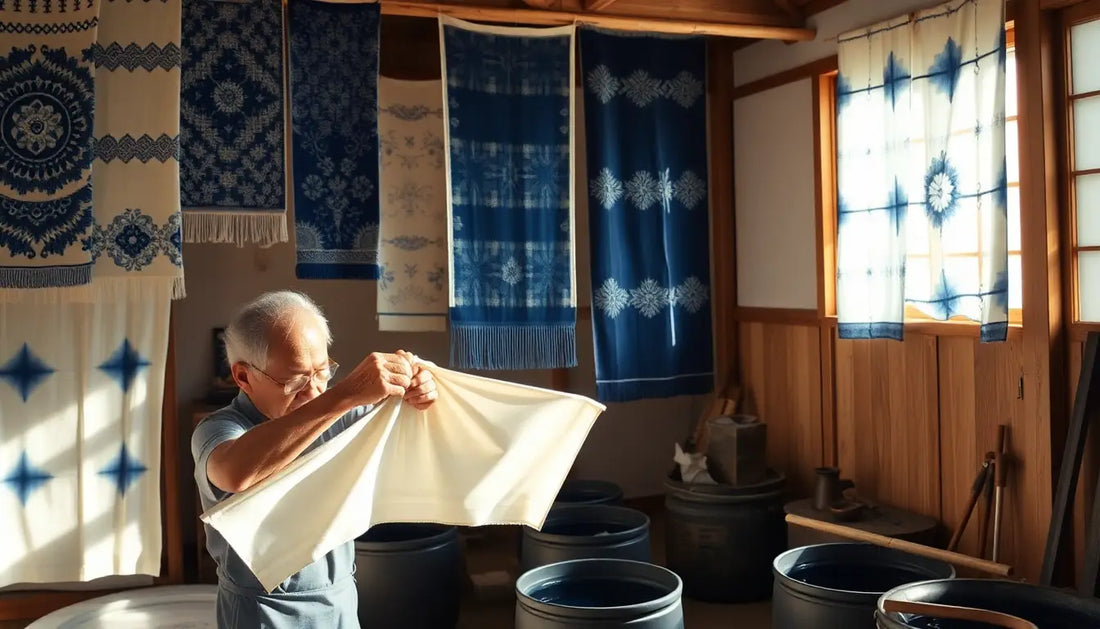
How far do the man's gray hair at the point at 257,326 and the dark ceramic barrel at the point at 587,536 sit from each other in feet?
6.22

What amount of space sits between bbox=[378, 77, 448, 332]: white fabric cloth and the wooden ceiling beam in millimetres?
390

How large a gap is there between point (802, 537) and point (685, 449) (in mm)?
646

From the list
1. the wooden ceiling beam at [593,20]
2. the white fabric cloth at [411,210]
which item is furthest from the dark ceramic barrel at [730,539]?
the wooden ceiling beam at [593,20]

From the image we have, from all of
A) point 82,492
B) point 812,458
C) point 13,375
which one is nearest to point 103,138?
point 13,375

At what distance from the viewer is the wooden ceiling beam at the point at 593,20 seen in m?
3.95

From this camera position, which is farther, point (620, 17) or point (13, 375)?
point (620, 17)

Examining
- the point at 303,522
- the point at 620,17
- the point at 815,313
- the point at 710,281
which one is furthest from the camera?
the point at 710,281

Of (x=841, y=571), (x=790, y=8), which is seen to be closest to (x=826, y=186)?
(x=790, y=8)

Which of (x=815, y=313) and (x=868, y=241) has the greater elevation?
(x=868, y=241)

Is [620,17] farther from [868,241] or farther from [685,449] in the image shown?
[685,449]

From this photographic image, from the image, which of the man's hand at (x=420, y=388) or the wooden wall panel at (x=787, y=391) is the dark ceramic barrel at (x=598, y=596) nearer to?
the man's hand at (x=420, y=388)

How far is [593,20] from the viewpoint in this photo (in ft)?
13.6

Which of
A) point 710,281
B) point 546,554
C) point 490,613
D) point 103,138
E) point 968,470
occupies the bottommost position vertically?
point 490,613

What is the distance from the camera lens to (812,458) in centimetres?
450
